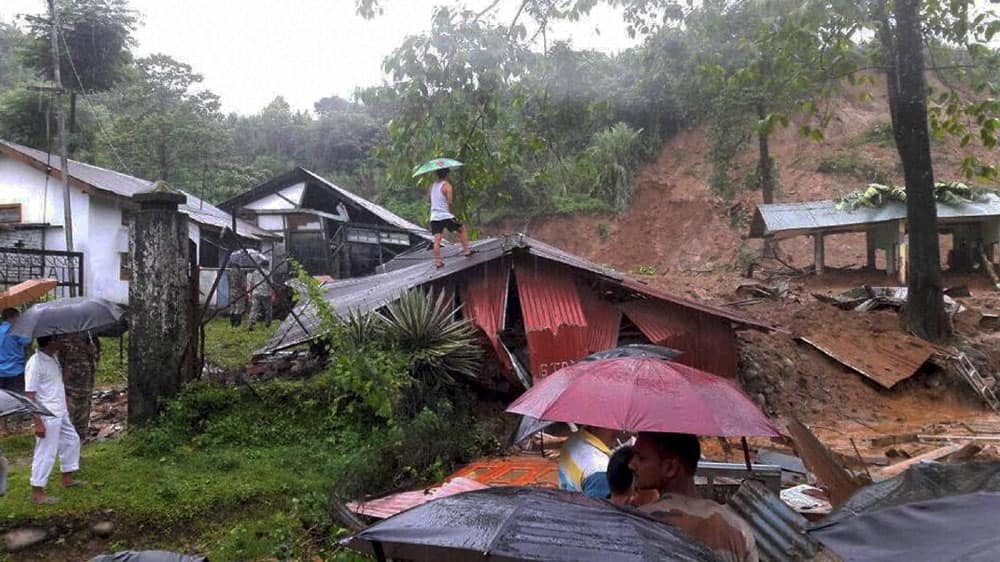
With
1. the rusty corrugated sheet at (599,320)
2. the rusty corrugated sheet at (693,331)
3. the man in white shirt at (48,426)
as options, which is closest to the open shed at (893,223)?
the rusty corrugated sheet at (693,331)

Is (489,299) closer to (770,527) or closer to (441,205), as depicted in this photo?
(441,205)

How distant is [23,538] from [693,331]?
306 inches

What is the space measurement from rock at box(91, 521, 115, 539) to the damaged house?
1631 cm

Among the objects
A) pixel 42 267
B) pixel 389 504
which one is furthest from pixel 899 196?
pixel 42 267

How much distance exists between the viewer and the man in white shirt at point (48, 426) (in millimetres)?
5926

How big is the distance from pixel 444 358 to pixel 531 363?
1.10 m

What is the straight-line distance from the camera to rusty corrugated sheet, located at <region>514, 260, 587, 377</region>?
355 inches

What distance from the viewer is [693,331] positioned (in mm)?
10055

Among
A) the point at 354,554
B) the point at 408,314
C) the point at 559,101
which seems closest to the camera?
the point at 354,554

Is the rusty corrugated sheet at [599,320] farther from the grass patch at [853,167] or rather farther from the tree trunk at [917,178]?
the grass patch at [853,167]

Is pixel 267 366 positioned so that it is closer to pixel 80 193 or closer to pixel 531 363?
pixel 531 363

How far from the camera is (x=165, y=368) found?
7.85m

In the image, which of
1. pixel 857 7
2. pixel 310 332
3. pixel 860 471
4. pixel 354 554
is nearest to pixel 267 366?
pixel 310 332

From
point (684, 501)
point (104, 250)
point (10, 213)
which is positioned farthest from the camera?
point (10, 213)
